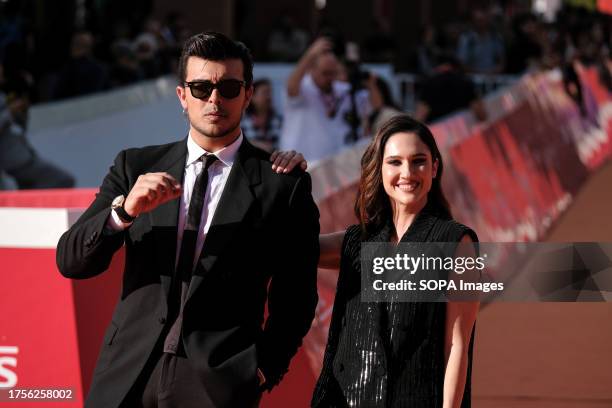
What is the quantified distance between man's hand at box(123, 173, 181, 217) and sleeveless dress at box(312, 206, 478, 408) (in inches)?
30.8

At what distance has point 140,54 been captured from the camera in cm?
2055

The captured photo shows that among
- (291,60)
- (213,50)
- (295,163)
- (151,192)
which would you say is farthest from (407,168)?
Result: (291,60)

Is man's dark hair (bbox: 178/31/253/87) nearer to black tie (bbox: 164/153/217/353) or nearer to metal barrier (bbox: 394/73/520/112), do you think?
black tie (bbox: 164/153/217/353)

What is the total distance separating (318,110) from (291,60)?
17170 millimetres

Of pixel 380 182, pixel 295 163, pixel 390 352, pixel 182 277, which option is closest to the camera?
pixel 182 277

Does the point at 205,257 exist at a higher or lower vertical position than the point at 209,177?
lower

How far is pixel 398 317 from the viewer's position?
4.20 m

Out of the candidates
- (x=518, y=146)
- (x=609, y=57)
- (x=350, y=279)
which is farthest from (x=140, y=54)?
(x=350, y=279)

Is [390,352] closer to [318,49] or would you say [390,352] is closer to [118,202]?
[118,202]

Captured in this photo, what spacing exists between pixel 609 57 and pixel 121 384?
26.9 m

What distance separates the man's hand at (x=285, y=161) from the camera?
426cm

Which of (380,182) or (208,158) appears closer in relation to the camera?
(208,158)

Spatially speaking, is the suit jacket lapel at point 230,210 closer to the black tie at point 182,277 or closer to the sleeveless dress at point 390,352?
the black tie at point 182,277

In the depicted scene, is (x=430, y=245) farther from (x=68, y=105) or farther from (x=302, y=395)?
(x=68, y=105)
